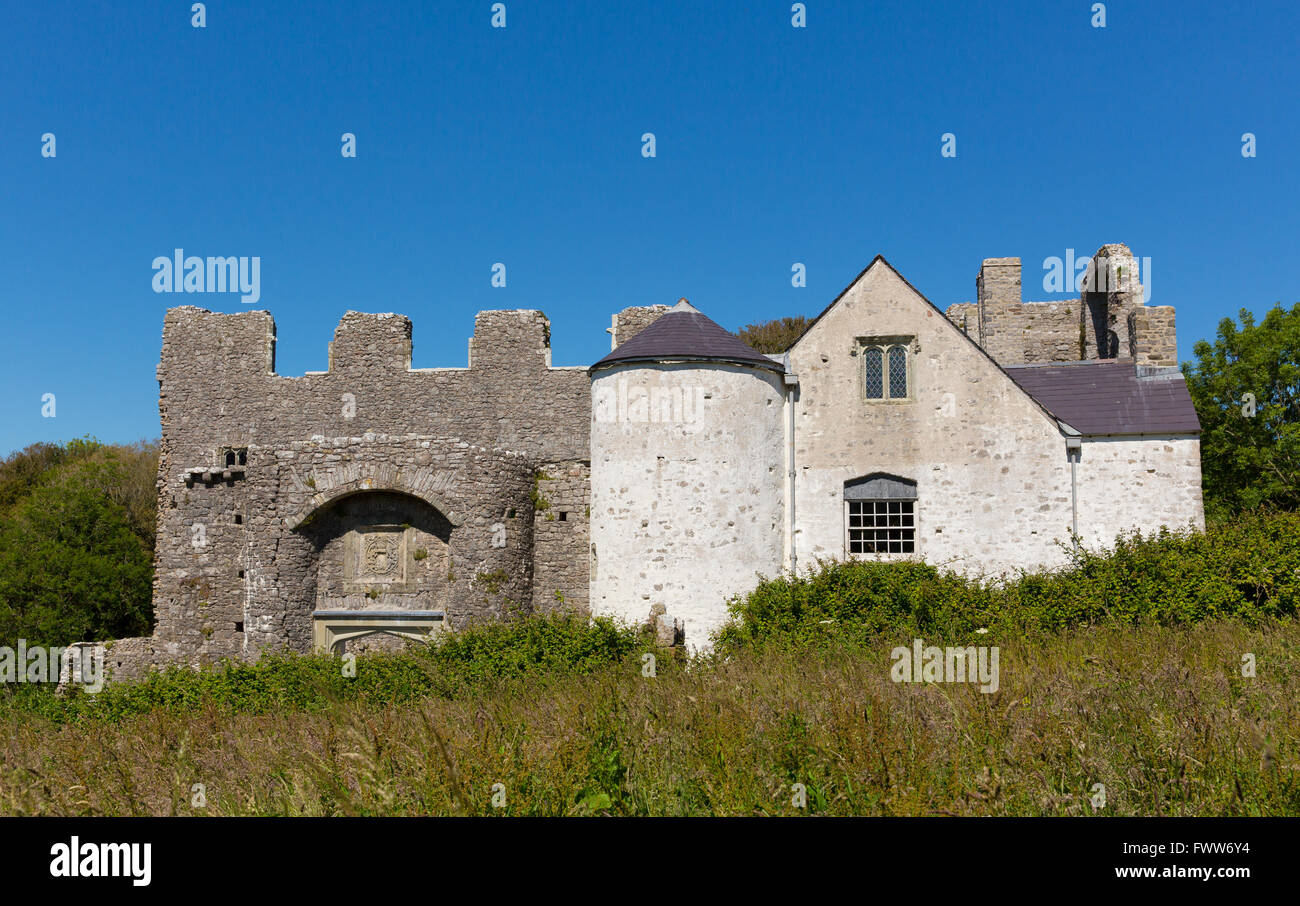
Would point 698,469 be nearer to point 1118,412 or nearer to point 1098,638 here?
point 1098,638

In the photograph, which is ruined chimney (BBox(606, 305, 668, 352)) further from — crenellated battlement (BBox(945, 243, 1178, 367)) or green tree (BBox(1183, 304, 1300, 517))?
Result: green tree (BBox(1183, 304, 1300, 517))

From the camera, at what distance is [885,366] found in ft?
53.5

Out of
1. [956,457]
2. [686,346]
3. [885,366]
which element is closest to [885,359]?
[885,366]

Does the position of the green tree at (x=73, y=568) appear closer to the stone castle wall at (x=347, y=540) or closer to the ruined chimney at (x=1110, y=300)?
the stone castle wall at (x=347, y=540)

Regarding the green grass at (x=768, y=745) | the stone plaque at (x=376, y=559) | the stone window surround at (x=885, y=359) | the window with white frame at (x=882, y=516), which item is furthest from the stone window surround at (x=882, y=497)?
the stone plaque at (x=376, y=559)

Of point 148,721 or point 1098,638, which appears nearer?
point 148,721

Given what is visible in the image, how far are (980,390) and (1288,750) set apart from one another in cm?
1178

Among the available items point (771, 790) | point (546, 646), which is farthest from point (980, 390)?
point (771, 790)

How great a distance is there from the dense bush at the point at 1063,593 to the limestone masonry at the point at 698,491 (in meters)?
0.82

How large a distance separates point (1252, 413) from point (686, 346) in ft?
72.7

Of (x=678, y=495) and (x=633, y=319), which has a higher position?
(x=633, y=319)

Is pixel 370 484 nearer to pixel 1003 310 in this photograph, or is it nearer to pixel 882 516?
pixel 882 516

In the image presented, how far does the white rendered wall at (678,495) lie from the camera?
1473 centimetres

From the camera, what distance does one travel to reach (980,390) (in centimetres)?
Result: 1584
